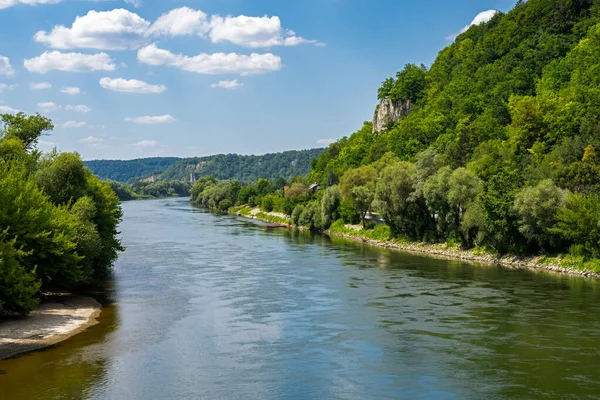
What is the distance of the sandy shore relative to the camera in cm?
2714

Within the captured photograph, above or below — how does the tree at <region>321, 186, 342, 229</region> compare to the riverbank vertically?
above

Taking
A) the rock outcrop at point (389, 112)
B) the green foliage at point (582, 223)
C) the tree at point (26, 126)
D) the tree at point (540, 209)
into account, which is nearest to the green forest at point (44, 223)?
the tree at point (26, 126)

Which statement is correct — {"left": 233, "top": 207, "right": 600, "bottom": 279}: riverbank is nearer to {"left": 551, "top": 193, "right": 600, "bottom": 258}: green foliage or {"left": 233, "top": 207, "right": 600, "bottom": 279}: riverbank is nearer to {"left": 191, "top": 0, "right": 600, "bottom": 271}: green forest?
{"left": 191, "top": 0, "right": 600, "bottom": 271}: green forest

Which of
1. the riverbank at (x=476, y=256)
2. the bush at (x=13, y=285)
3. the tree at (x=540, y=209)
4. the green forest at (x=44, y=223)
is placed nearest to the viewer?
the bush at (x=13, y=285)

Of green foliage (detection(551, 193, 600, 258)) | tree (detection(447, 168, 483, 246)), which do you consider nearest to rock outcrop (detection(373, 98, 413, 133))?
tree (detection(447, 168, 483, 246))

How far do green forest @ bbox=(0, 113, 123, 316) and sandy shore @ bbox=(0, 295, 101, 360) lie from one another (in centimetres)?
85

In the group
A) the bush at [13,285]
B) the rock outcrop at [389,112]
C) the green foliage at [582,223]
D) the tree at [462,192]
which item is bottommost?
the bush at [13,285]

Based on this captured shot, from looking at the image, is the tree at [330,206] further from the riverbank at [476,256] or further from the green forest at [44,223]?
the green forest at [44,223]

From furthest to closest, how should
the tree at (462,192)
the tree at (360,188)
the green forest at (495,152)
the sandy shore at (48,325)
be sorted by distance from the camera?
the tree at (360,188), the tree at (462,192), the green forest at (495,152), the sandy shore at (48,325)

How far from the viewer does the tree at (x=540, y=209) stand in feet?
155

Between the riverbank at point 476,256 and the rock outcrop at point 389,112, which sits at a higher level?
the rock outcrop at point 389,112

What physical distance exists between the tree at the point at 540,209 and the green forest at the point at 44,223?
102ft

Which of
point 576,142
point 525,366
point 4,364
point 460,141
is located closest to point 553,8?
point 460,141

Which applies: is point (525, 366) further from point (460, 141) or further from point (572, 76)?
point (572, 76)
